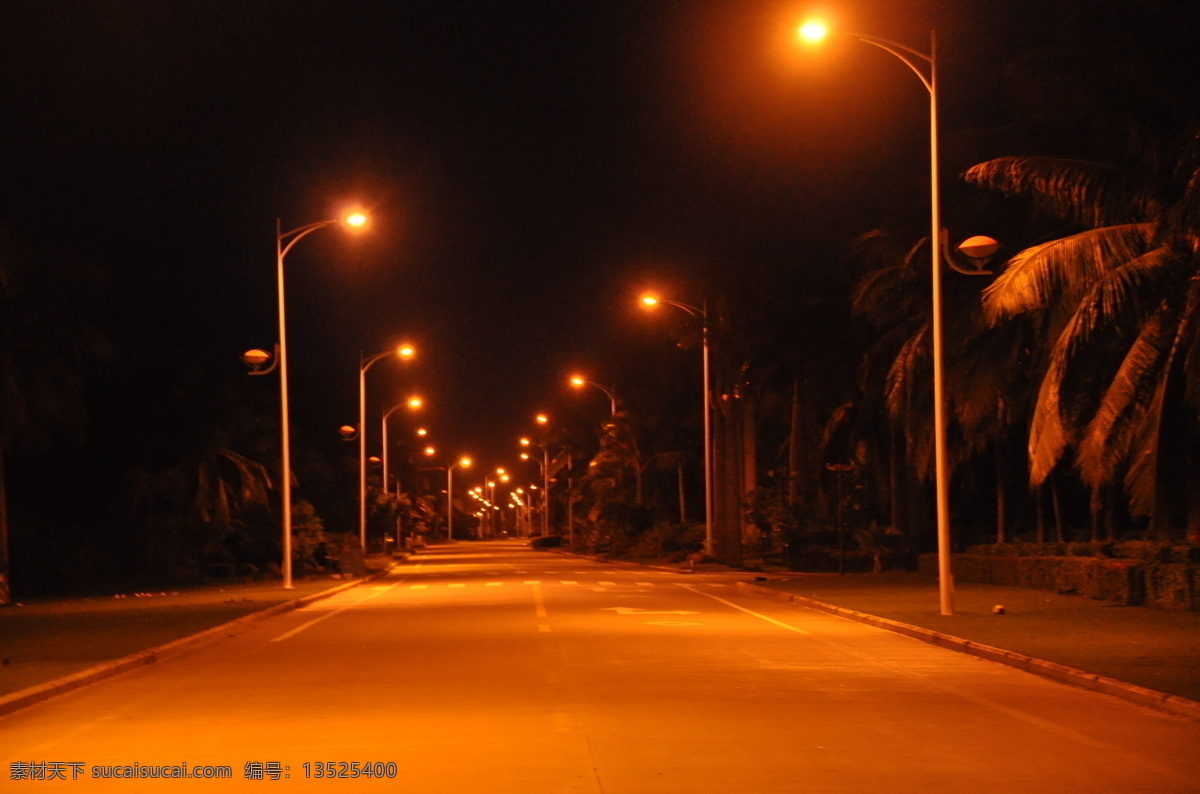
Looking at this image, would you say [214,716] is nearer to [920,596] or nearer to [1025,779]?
[1025,779]

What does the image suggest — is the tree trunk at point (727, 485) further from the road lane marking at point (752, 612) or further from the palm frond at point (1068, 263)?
the palm frond at point (1068, 263)

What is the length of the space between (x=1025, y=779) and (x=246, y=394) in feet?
169

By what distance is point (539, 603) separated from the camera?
29109 mm

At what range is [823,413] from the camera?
5362 centimetres

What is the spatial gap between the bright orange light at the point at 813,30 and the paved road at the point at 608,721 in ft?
30.4

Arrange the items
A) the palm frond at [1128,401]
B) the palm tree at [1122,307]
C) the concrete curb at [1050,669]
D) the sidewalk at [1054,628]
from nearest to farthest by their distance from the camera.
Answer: the concrete curb at [1050,669] → the sidewalk at [1054,628] → the palm tree at [1122,307] → the palm frond at [1128,401]

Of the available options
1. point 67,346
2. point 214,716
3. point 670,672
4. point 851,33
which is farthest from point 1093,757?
point 67,346

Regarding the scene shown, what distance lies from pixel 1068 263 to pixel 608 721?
18.4 metres

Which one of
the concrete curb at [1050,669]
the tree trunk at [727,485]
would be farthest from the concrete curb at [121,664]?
the tree trunk at [727,485]

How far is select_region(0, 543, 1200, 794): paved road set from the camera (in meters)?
9.16

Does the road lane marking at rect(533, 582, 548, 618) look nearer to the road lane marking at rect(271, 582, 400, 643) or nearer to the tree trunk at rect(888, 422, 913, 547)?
the road lane marking at rect(271, 582, 400, 643)

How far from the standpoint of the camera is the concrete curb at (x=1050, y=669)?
12.2m

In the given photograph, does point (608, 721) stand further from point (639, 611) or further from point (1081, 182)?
point (1081, 182)

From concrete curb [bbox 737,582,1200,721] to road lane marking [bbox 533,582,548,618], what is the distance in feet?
18.7
